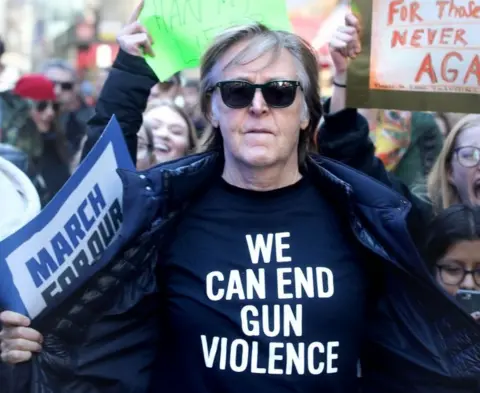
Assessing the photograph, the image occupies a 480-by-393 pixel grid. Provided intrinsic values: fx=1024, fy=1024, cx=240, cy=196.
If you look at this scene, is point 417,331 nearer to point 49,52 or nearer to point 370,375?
point 370,375

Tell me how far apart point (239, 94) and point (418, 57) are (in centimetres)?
74

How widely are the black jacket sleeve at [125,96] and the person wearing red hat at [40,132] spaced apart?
2.16 metres

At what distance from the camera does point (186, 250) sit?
A: 107 inches

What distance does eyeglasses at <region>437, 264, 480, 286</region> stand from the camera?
118 inches

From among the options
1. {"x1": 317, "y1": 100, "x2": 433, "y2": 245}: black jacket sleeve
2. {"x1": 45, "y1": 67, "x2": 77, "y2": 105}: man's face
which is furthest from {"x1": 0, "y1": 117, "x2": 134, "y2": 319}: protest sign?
{"x1": 45, "y1": 67, "x2": 77, "y2": 105}: man's face

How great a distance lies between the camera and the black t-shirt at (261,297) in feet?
8.46

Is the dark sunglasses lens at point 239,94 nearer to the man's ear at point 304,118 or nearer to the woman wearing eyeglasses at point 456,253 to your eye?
the man's ear at point 304,118

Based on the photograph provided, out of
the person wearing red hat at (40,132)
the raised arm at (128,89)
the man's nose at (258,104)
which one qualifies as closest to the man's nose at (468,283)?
the man's nose at (258,104)

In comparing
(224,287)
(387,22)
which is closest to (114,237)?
(224,287)

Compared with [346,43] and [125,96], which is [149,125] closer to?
[125,96]

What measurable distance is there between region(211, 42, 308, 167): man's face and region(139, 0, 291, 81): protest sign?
0.55m

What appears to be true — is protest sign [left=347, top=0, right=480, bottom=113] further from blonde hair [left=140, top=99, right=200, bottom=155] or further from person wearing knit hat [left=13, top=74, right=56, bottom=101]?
person wearing knit hat [left=13, top=74, right=56, bottom=101]

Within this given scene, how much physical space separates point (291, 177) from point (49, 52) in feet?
109

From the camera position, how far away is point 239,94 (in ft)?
8.78
